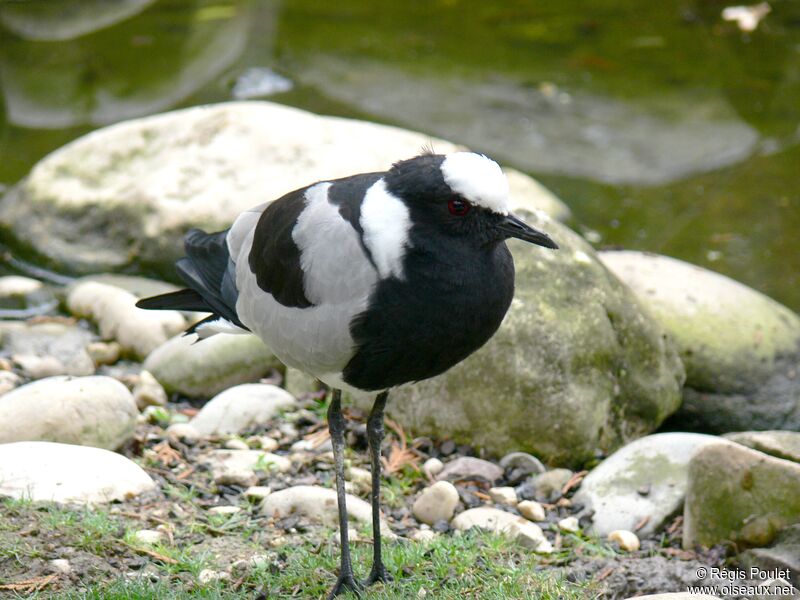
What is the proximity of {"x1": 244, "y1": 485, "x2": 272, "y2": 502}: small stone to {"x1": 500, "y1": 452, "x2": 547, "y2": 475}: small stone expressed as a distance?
1.09 m

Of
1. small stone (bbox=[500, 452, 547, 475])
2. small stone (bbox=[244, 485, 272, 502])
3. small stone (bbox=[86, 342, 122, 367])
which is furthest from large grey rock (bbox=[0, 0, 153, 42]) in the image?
small stone (bbox=[500, 452, 547, 475])

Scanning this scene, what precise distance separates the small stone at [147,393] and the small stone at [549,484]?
1890mm

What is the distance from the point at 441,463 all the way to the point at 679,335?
159cm

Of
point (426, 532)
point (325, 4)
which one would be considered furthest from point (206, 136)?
point (325, 4)

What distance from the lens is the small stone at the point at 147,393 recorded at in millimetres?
5219

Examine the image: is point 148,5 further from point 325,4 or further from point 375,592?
point 375,592

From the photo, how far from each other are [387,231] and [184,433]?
2.01 meters

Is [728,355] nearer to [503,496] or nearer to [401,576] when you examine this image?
[503,496]

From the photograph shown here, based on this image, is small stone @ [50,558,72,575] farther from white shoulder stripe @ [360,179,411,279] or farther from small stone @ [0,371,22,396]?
small stone @ [0,371,22,396]

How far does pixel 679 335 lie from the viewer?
557 centimetres

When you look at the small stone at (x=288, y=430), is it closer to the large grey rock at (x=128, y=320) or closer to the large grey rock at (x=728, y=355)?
the large grey rock at (x=128, y=320)

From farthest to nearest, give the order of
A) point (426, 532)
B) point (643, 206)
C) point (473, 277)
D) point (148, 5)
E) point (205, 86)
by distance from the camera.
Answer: point (148, 5), point (205, 86), point (643, 206), point (426, 532), point (473, 277)

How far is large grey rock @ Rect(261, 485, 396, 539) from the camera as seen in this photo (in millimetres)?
4219

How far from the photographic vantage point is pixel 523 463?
479cm
